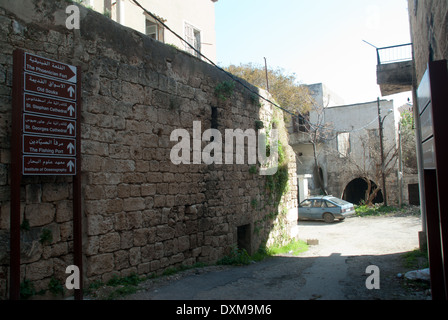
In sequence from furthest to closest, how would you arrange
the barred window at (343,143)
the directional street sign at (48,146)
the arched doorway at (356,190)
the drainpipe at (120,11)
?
the arched doorway at (356,190)
the barred window at (343,143)
the drainpipe at (120,11)
the directional street sign at (48,146)

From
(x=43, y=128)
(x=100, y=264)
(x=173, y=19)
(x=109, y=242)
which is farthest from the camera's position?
(x=173, y=19)

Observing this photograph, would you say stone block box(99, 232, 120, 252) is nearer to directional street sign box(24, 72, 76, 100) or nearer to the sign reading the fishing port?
the sign reading the fishing port

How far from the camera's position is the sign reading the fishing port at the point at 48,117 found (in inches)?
156

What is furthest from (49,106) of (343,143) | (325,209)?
(343,143)

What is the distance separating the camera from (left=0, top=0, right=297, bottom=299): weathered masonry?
14.2 ft

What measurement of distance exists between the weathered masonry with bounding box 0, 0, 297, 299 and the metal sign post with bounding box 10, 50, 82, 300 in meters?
0.36

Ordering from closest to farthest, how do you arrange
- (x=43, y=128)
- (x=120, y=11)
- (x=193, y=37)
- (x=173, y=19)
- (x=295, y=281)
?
1. (x=43, y=128)
2. (x=295, y=281)
3. (x=120, y=11)
4. (x=173, y=19)
5. (x=193, y=37)

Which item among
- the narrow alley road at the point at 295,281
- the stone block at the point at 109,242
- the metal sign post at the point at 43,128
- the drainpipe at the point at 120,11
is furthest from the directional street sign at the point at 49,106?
the drainpipe at the point at 120,11

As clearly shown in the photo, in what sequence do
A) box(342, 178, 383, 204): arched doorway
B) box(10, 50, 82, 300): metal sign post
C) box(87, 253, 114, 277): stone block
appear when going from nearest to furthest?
box(10, 50, 82, 300): metal sign post → box(87, 253, 114, 277): stone block → box(342, 178, 383, 204): arched doorway

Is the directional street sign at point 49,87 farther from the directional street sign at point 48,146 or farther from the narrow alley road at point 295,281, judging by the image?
the narrow alley road at point 295,281

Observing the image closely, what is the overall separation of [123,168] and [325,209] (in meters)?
14.6

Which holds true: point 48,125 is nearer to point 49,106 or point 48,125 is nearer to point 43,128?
point 43,128

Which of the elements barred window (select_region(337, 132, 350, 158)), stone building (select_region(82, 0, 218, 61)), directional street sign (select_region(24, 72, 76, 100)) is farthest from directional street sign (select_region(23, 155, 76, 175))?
barred window (select_region(337, 132, 350, 158))

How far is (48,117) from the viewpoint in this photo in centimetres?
416
